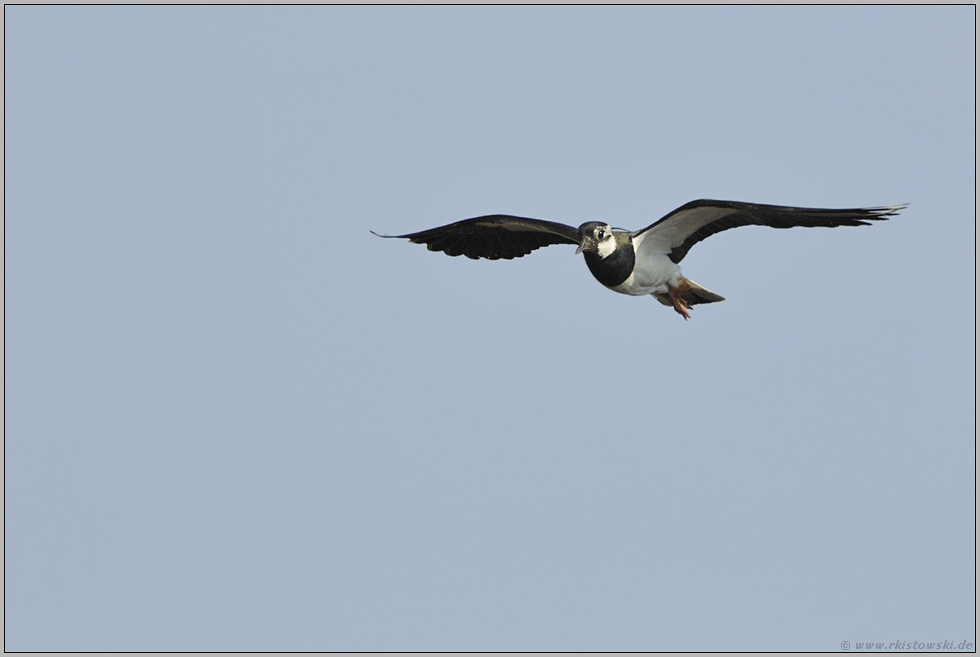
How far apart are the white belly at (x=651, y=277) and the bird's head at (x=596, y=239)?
2.35 feet

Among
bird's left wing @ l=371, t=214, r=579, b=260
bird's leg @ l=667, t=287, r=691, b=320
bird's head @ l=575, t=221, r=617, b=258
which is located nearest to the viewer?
bird's head @ l=575, t=221, r=617, b=258

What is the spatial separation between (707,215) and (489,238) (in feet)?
13.8

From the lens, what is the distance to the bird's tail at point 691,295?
62.0 ft

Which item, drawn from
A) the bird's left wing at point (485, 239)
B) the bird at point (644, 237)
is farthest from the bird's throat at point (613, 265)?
the bird's left wing at point (485, 239)

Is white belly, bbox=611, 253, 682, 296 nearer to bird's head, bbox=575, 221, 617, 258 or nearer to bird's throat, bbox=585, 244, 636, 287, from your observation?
bird's throat, bbox=585, 244, 636, 287

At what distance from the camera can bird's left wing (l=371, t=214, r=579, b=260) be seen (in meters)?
19.8

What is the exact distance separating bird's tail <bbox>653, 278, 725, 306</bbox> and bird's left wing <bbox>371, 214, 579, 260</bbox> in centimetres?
182

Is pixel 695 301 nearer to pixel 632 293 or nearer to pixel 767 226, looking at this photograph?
pixel 632 293

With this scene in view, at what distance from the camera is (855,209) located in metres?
15.5

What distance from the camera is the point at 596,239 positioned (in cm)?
1728

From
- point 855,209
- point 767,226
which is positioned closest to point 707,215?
point 767,226

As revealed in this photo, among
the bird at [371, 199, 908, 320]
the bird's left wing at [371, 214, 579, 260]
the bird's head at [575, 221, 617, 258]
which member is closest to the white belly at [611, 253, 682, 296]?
the bird at [371, 199, 908, 320]

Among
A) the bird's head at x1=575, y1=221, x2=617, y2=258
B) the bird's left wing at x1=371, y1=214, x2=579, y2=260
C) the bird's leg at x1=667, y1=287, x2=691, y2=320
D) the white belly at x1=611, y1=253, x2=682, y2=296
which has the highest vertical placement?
the bird's left wing at x1=371, y1=214, x2=579, y2=260

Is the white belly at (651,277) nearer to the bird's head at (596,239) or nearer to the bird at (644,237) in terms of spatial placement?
the bird at (644,237)
